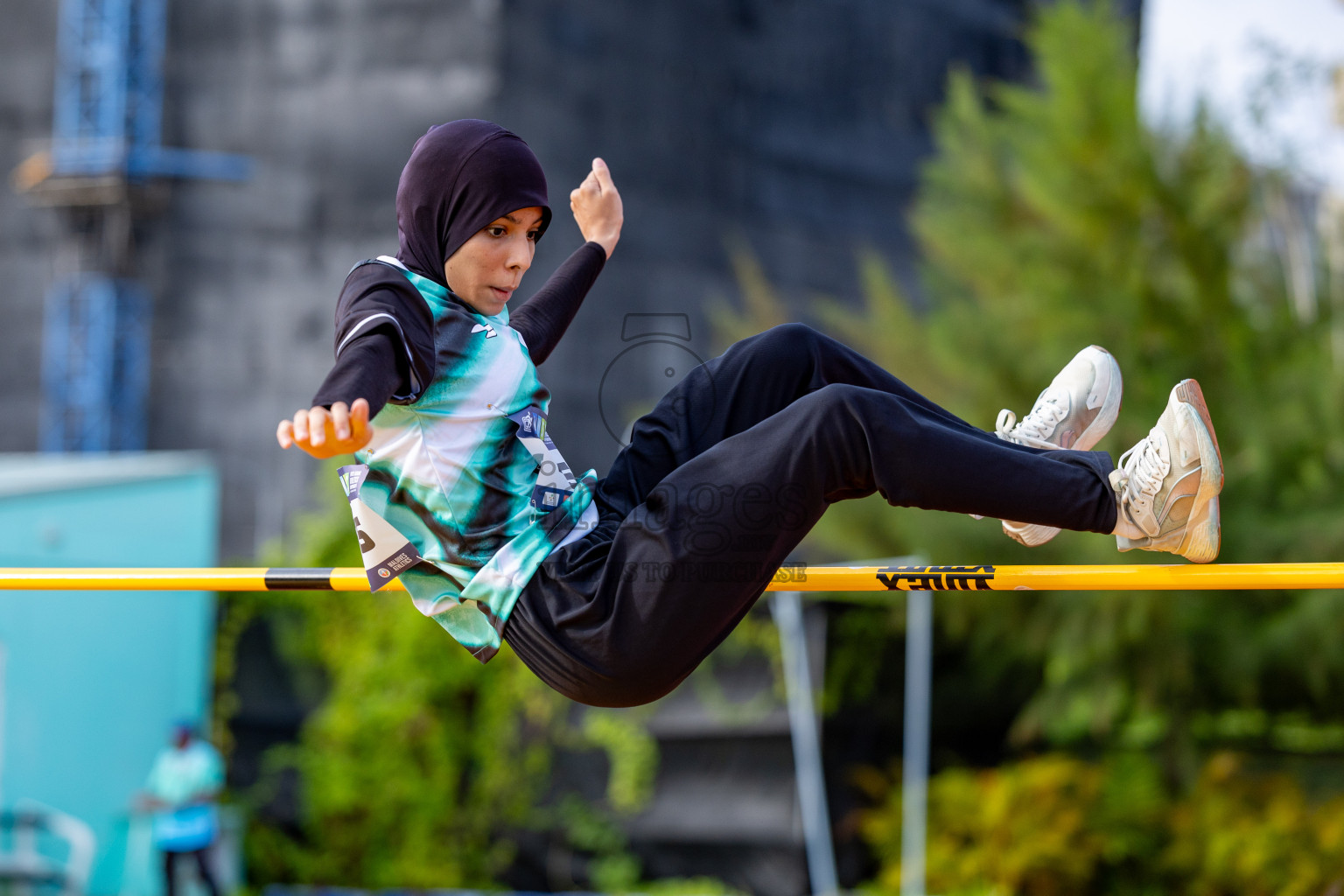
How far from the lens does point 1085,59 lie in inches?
329

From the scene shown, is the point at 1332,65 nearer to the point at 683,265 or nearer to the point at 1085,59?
the point at 1085,59

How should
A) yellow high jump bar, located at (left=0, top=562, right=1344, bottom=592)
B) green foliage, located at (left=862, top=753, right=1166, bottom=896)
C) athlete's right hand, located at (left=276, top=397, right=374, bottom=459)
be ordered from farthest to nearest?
1. green foliage, located at (left=862, top=753, right=1166, bottom=896)
2. yellow high jump bar, located at (left=0, top=562, right=1344, bottom=592)
3. athlete's right hand, located at (left=276, top=397, right=374, bottom=459)

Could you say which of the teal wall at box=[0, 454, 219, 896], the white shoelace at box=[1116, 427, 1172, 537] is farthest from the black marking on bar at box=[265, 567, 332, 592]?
the teal wall at box=[0, 454, 219, 896]

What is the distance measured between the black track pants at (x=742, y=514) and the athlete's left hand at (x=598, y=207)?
3.53ft

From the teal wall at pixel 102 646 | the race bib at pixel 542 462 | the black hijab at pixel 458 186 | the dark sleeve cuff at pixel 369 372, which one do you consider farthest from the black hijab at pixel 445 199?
the teal wall at pixel 102 646

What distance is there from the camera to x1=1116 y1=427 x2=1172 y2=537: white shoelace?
7.88ft

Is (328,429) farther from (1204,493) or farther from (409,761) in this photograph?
(409,761)

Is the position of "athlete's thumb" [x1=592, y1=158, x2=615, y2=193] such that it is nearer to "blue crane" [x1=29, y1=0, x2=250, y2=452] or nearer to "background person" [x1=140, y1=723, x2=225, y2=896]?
"background person" [x1=140, y1=723, x2=225, y2=896]

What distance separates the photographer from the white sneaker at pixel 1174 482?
95.0 inches

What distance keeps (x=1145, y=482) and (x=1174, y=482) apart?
0.06 m

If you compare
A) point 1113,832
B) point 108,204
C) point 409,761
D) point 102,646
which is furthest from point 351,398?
point 108,204

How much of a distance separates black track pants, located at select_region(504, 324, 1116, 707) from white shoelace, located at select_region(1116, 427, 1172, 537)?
0.05m

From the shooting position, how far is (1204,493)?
246 cm

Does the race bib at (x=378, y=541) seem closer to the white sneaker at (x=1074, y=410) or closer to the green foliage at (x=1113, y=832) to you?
the white sneaker at (x=1074, y=410)
